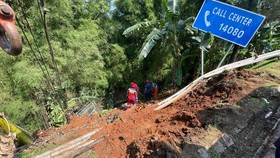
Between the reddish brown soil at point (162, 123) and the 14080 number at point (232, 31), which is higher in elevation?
the 14080 number at point (232, 31)

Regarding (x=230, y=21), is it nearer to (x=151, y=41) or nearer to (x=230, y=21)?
(x=230, y=21)

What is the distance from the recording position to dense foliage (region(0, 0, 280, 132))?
7.45m

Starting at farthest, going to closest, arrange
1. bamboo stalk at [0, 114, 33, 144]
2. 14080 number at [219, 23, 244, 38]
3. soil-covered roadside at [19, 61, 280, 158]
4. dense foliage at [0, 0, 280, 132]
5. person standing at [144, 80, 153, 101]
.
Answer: person standing at [144, 80, 153, 101]
dense foliage at [0, 0, 280, 132]
14080 number at [219, 23, 244, 38]
bamboo stalk at [0, 114, 33, 144]
soil-covered roadside at [19, 61, 280, 158]

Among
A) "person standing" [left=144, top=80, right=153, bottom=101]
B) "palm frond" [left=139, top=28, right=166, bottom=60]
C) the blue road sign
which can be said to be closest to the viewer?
the blue road sign

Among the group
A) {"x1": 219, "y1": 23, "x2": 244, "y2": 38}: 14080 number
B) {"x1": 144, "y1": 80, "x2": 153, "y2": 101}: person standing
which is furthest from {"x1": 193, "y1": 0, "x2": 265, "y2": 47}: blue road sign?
{"x1": 144, "y1": 80, "x2": 153, "y2": 101}: person standing

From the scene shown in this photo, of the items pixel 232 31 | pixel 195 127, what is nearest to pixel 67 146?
pixel 195 127

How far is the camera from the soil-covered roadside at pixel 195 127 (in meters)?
3.50

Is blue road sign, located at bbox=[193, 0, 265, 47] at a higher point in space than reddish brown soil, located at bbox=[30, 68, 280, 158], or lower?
higher

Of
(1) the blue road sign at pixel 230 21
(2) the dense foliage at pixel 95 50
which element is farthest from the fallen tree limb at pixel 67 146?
(1) the blue road sign at pixel 230 21

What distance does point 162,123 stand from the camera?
175 inches

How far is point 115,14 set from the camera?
1298 cm

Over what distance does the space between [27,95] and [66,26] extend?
3483mm

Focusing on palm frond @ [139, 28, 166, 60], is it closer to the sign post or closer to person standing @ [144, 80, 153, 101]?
person standing @ [144, 80, 153, 101]

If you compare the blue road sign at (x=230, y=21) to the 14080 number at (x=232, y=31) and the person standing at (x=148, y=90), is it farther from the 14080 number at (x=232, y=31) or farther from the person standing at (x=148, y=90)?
the person standing at (x=148, y=90)
